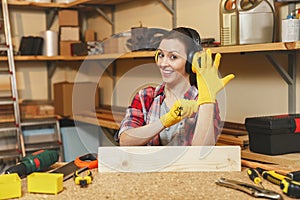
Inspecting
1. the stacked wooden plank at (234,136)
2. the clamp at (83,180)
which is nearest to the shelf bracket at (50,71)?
the stacked wooden plank at (234,136)

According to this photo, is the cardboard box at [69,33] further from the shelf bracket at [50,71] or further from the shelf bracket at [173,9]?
the shelf bracket at [173,9]

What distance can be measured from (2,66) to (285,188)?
3142mm

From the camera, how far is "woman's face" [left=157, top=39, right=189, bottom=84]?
162cm

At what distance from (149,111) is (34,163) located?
526mm

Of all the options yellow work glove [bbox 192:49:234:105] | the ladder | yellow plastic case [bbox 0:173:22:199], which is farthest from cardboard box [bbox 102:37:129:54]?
yellow plastic case [bbox 0:173:22:199]

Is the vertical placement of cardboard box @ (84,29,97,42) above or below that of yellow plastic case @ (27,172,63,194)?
above

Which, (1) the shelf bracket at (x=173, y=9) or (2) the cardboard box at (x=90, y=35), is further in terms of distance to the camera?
(2) the cardboard box at (x=90, y=35)

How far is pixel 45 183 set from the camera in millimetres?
1187

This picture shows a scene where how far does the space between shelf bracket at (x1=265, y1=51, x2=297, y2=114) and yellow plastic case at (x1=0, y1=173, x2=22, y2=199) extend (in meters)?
1.46

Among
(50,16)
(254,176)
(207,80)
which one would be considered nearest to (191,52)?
(207,80)

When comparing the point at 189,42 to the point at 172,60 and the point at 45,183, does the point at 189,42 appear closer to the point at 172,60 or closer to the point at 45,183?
the point at 172,60

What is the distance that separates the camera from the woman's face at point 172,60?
1619 millimetres

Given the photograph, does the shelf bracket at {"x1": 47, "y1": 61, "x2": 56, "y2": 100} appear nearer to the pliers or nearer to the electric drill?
the electric drill

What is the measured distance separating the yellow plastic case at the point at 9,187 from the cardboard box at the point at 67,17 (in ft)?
9.04
